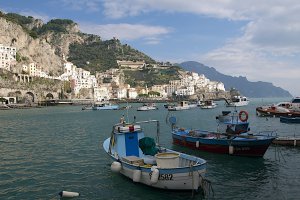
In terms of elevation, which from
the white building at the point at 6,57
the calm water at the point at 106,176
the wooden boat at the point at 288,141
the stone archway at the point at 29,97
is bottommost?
the calm water at the point at 106,176

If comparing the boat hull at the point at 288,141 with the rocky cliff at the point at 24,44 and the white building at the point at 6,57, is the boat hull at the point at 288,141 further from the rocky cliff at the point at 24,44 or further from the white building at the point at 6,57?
the rocky cliff at the point at 24,44

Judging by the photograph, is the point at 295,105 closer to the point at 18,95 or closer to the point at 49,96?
the point at 18,95

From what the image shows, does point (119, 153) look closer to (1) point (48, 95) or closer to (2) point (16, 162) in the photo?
(2) point (16, 162)

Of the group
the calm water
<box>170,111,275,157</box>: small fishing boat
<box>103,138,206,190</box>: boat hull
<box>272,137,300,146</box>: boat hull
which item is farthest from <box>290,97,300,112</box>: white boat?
<box>103,138,206,190</box>: boat hull

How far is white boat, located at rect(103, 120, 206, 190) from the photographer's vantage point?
16.1 m

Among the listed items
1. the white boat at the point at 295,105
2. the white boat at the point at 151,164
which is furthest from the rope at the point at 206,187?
the white boat at the point at 295,105

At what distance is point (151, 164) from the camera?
1831cm

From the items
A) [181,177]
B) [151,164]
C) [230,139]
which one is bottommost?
[181,177]

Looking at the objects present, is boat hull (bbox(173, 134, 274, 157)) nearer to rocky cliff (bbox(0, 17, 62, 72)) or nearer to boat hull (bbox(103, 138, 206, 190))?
boat hull (bbox(103, 138, 206, 190))

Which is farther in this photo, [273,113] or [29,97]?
[29,97]

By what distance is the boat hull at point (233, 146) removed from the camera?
24891mm

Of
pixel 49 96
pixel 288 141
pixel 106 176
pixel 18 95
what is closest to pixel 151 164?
pixel 106 176

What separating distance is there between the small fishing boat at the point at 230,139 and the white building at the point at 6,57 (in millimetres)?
141729

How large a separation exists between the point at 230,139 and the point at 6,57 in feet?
496
